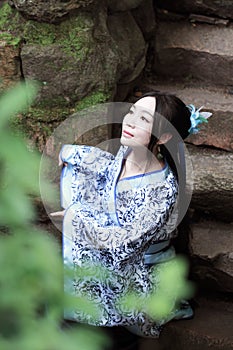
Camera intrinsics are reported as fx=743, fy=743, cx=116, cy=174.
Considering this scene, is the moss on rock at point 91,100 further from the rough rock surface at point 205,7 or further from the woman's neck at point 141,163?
the rough rock surface at point 205,7

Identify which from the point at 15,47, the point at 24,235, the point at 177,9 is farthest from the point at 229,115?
the point at 24,235

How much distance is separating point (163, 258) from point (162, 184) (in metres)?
0.43

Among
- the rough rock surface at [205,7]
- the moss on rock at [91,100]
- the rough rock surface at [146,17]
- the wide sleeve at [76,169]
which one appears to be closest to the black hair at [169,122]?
the wide sleeve at [76,169]

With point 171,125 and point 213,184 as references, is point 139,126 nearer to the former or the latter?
point 171,125

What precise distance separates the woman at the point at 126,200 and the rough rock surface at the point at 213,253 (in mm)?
427

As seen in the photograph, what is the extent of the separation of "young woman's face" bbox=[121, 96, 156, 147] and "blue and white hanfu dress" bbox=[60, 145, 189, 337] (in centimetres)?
12

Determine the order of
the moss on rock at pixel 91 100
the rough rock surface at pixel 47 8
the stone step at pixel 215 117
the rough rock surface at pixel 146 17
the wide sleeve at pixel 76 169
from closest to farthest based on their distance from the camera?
the wide sleeve at pixel 76 169, the rough rock surface at pixel 47 8, the moss on rock at pixel 91 100, the stone step at pixel 215 117, the rough rock surface at pixel 146 17

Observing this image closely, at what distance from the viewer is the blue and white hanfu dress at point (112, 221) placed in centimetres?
264

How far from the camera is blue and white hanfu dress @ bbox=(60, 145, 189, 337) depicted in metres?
2.64

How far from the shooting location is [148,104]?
2.64 meters

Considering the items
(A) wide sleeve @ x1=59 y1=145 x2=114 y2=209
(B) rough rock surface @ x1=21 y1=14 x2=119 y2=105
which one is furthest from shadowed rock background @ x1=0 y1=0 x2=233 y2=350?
(A) wide sleeve @ x1=59 y1=145 x2=114 y2=209

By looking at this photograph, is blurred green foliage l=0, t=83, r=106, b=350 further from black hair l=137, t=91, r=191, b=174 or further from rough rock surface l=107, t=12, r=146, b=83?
rough rock surface l=107, t=12, r=146, b=83

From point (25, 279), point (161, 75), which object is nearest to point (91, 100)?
point (161, 75)

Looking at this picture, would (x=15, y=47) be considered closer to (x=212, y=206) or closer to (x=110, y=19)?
(x=110, y=19)
